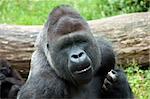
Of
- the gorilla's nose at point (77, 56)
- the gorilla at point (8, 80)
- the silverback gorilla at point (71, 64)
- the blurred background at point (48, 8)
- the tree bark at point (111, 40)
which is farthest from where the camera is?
the blurred background at point (48, 8)

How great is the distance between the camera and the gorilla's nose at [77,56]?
4234 millimetres

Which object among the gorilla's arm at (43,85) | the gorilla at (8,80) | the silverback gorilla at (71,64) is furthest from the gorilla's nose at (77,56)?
the gorilla at (8,80)

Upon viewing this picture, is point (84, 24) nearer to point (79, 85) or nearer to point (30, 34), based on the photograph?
point (79, 85)

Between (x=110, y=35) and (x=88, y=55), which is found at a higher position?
(x=88, y=55)

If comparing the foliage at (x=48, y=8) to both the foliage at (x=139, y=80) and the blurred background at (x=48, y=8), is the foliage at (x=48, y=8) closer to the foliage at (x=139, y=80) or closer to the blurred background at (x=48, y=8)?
the blurred background at (x=48, y=8)

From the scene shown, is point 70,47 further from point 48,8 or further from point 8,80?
point 48,8

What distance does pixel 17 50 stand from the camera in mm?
6375

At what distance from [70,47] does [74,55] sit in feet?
0.36

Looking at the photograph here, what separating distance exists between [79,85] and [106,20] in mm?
2109

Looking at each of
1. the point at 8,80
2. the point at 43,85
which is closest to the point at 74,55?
the point at 43,85

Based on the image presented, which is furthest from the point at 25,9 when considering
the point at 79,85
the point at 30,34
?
the point at 79,85

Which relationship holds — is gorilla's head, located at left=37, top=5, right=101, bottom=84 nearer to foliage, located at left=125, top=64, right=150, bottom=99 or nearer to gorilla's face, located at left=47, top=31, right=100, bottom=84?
gorilla's face, located at left=47, top=31, right=100, bottom=84

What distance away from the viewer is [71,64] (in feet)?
14.1

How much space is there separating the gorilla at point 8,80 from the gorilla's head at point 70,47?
1555 mm
